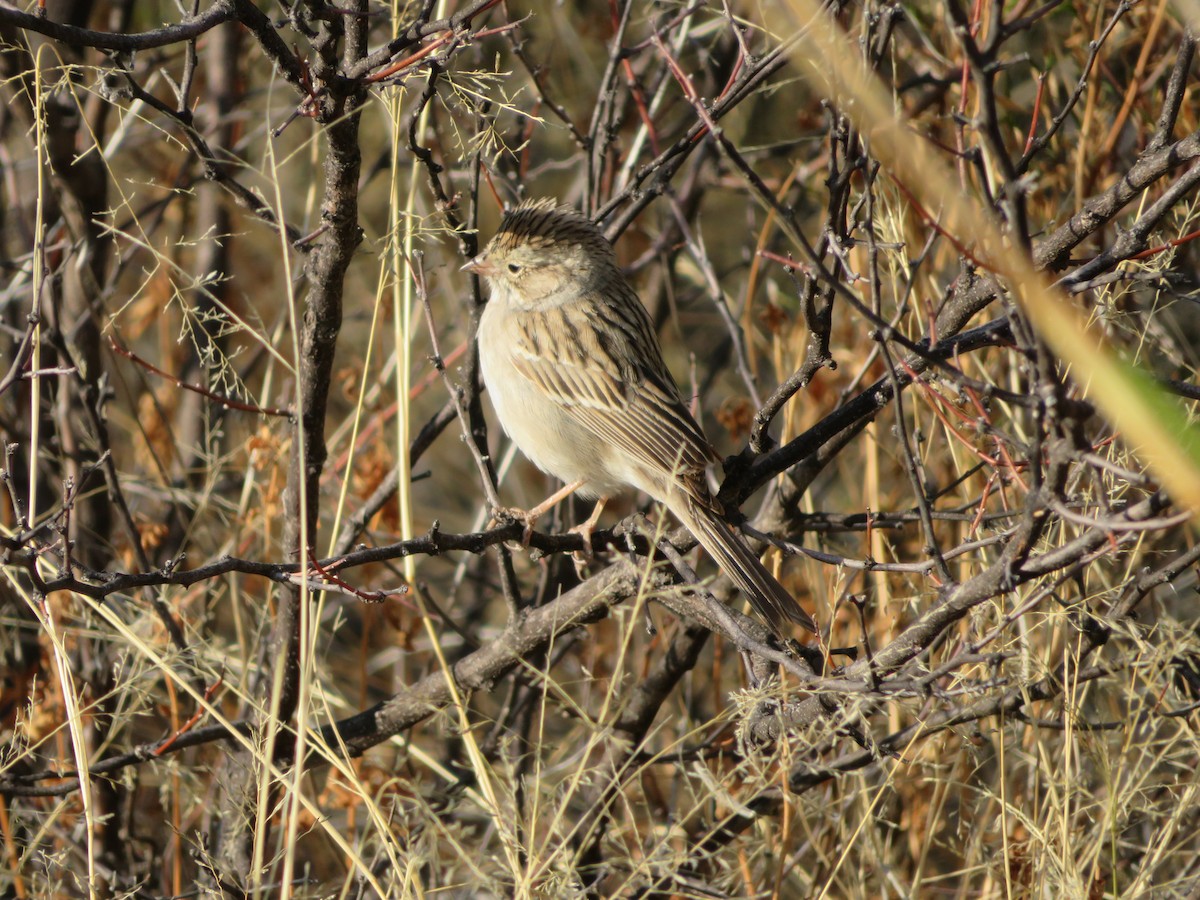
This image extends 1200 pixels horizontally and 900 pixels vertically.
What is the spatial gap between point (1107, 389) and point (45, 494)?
14.3 feet

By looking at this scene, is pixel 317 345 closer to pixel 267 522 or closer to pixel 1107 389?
pixel 267 522

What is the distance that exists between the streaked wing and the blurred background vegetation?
301 mm

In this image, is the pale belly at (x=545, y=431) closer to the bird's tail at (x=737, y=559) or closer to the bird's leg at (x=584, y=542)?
the bird's leg at (x=584, y=542)

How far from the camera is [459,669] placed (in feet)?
12.0

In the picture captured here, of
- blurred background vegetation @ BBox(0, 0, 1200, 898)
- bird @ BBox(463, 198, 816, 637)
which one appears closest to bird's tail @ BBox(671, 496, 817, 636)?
blurred background vegetation @ BBox(0, 0, 1200, 898)

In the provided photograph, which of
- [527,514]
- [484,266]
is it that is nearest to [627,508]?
[484,266]

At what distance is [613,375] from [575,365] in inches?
5.8

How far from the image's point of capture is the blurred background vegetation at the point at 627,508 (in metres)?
2.44

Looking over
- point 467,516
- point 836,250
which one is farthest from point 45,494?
point 836,250

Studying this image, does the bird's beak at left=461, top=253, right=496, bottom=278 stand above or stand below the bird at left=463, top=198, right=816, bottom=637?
above

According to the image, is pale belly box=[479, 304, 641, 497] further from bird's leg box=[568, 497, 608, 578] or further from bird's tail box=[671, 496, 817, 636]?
bird's tail box=[671, 496, 817, 636]

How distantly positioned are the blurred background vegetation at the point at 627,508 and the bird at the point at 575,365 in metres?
0.26

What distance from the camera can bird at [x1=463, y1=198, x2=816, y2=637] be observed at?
13.6 feet

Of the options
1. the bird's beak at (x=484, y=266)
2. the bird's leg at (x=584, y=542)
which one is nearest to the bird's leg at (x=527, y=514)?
the bird's leg at (x=584, y=542)
